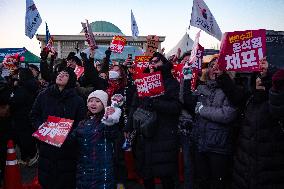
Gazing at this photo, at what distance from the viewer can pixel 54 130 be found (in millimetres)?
4109

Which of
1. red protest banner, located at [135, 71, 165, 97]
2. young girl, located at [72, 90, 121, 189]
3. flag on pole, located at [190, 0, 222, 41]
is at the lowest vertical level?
young girl, located at [72, 90, 121, 189]

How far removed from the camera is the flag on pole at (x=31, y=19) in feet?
36.1

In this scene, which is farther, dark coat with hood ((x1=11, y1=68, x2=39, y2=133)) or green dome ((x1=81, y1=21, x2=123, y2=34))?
green dome ((x1=81, y1=21, x2=123, y2=34))

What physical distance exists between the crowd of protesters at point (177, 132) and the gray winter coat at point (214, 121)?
1 cm

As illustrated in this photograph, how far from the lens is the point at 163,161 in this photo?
185 inches

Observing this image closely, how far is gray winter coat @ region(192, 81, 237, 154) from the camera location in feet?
13.7

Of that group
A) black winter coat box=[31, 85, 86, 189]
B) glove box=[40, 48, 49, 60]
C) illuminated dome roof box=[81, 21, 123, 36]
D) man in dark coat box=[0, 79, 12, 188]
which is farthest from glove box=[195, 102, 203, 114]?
illuminated dome roof box=[81, 21, 123, 36]

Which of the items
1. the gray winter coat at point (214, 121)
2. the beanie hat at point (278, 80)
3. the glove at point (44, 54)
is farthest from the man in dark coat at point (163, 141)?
the glove at point (44, 54)

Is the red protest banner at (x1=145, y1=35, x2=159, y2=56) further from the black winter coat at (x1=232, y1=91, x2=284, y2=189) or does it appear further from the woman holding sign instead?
the black winter coat at (x1=232, y1=91, x2=284, y2=189)

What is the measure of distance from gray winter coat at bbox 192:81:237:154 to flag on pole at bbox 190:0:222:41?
1.96 m

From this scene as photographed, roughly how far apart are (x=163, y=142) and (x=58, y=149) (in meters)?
1.36

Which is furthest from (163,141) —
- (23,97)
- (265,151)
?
(23,97)

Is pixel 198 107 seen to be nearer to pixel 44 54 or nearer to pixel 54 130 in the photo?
pixel 54 130

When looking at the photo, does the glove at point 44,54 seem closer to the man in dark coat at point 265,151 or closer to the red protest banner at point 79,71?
the red protest banner at point 79,71
